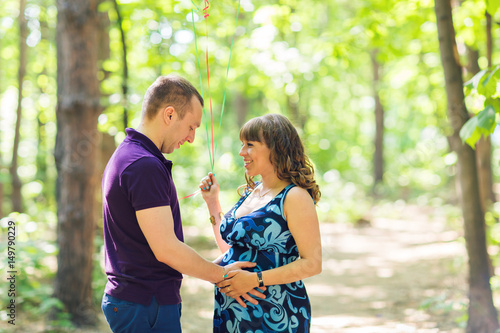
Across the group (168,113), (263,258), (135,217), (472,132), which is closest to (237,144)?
(472,132)

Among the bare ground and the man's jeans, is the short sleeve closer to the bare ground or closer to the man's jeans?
the man's jeans

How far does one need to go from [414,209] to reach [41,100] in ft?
39.8

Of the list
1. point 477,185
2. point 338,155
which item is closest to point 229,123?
point 338,155

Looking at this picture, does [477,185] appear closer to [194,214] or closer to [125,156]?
[125,156]

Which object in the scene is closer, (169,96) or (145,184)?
(145,184)

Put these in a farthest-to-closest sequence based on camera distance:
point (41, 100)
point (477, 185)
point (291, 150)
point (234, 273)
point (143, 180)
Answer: point (41, 100) < point (477, 185) < point (291, 150) < point (234, 273) < point (143, 180)

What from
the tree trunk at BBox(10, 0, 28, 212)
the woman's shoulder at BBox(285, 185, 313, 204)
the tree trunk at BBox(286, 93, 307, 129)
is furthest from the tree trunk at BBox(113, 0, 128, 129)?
the tree trunk at BBox(286, 93, 307, 129)

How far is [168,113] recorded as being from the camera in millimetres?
1982

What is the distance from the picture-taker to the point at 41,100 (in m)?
12.6

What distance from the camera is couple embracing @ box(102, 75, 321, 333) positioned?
182cm

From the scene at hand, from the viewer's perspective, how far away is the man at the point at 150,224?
1.79m

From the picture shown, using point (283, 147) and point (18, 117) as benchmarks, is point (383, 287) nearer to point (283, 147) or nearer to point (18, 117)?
point (283, 147)

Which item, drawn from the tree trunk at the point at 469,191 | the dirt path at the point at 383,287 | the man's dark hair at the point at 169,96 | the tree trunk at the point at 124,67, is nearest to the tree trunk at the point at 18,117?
the dirt path at the point at 383,287

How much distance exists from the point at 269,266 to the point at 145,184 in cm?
75
